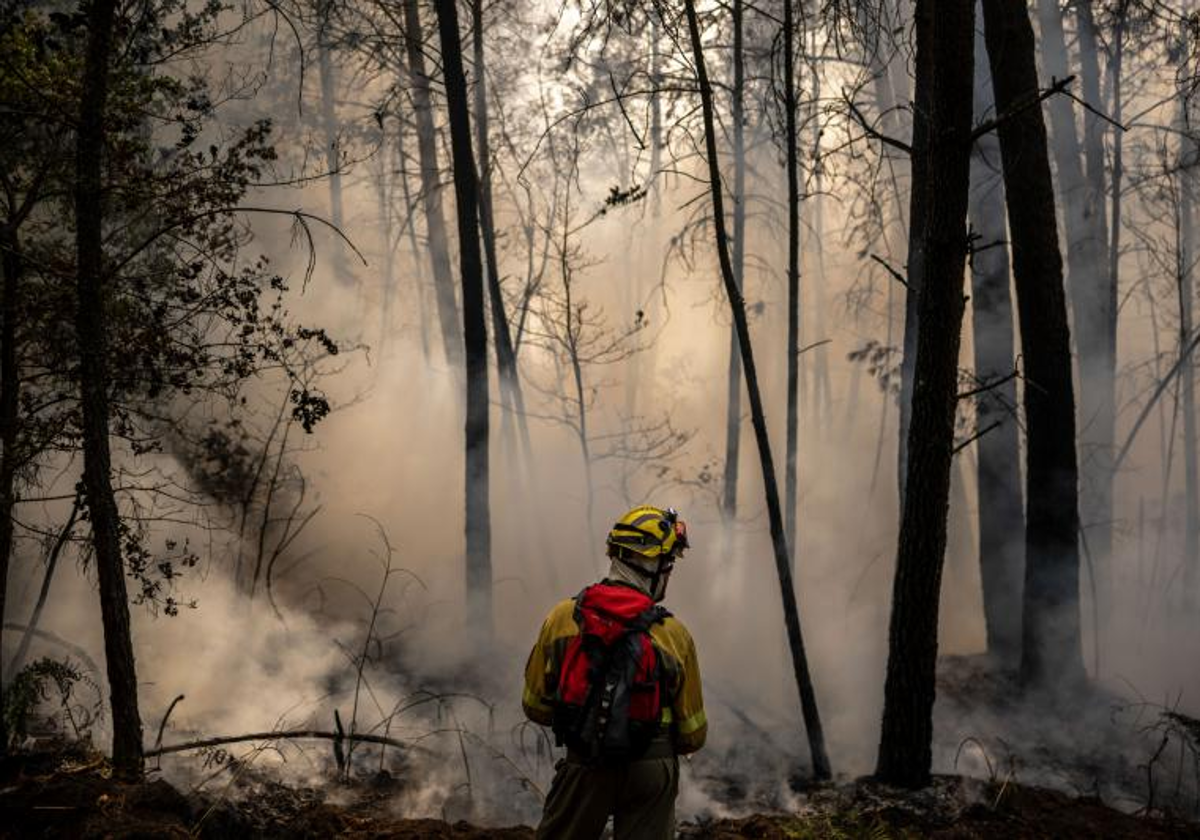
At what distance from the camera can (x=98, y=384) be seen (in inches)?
225

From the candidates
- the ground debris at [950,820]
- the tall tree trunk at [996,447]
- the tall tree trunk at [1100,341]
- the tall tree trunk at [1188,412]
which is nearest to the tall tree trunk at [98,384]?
the ground debris at [950,820]

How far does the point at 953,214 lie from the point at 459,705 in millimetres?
6355

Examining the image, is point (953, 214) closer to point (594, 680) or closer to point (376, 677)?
point (594, 680)

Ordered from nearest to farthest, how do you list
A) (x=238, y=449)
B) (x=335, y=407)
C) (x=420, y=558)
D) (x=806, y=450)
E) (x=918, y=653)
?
(x=918, y=653) → (x=238, y=449) → (x=420, y=558) → (x=335, y=407) → (x=806, y=450)

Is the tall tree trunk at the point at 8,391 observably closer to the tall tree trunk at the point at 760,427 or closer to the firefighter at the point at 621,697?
the firefighter at the point at 621,697

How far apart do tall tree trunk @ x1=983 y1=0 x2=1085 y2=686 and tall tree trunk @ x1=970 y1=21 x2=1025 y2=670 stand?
1.38 metres

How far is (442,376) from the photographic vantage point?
22.6 m

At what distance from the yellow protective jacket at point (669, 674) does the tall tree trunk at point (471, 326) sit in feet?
20.9

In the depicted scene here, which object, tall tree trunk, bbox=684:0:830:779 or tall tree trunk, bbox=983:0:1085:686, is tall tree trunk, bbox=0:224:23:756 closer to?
tall tree trunk, bbox=684:0:830:779

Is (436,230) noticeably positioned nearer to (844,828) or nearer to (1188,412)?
(844,828)

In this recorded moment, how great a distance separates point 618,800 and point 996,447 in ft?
26.4

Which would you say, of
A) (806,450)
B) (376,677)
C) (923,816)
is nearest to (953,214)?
(923,816)

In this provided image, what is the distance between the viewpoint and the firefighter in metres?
3.86

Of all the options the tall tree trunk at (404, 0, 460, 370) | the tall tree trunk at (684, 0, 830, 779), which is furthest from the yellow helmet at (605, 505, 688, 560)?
the tall tree trunk at (404, 0, 460, 370)
